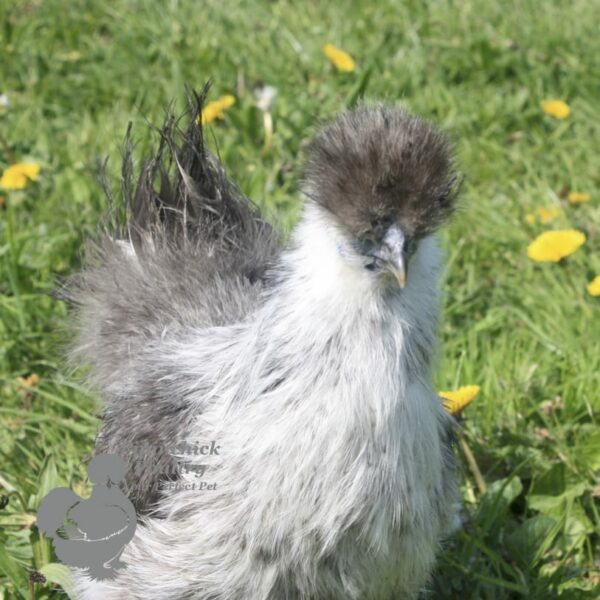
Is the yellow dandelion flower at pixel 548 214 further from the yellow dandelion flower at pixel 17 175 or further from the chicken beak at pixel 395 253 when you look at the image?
the chicken beak at pixel 395 253

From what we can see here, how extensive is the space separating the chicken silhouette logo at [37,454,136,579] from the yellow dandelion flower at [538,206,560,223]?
8.77 feet

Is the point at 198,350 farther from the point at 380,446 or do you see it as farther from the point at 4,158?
the point at 4,158

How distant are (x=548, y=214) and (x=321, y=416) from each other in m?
2.66

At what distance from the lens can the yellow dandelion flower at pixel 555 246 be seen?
13.5 ft

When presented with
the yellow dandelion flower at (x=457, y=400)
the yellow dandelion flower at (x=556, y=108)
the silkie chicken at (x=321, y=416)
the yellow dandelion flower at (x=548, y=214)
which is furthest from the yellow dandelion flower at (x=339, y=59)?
the silkie chicken at (x=321, y=416)

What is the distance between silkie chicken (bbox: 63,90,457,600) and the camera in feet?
8.38

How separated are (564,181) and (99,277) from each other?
2.72 metres

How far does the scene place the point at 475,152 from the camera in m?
5.55

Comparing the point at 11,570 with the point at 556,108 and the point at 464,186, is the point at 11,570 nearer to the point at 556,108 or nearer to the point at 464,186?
the point at 464,186

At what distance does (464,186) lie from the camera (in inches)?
188

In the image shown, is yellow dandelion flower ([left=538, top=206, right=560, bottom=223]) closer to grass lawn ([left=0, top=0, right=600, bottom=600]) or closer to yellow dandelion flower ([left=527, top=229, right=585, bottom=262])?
grass lawn ([left=0, top=0, right=600, bottom=600])

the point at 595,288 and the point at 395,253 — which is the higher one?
the point at 395,253

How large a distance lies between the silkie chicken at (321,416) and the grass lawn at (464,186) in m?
0.48

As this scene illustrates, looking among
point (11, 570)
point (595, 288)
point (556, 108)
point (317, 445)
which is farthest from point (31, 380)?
point (556, 108)
